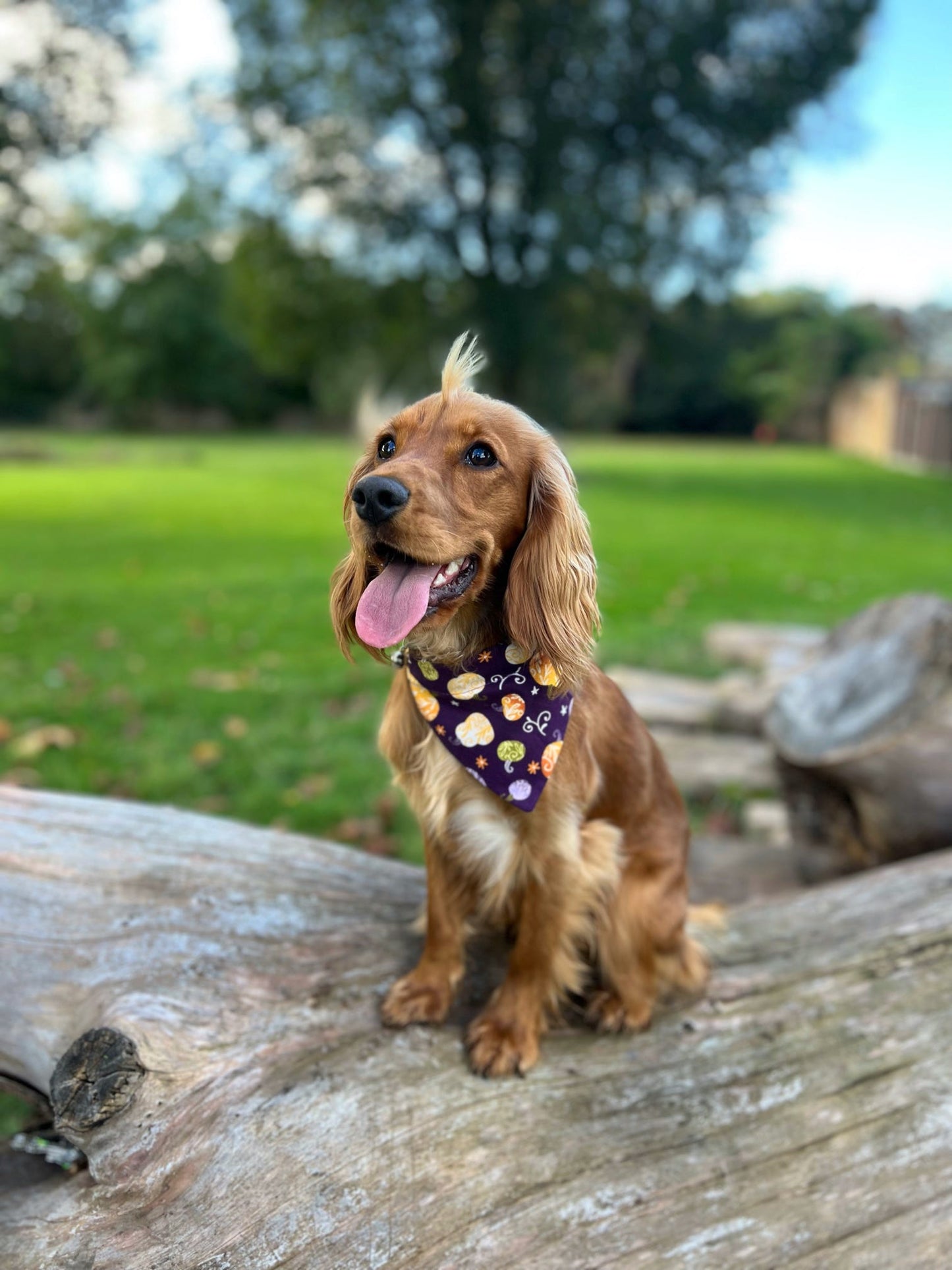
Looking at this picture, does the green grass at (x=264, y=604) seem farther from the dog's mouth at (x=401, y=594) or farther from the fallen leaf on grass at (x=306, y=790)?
the dog's mouth at (x=401, y=594)

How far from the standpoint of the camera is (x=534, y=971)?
2582 millimetres

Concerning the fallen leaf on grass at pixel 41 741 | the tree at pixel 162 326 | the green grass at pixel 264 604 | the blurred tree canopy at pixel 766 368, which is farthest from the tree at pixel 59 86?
the tree at pixel 162 326

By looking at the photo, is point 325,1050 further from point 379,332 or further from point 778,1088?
point 379,332

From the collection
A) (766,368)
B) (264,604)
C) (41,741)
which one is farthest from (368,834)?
(766,368)

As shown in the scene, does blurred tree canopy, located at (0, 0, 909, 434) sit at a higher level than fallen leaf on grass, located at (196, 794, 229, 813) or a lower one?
higher

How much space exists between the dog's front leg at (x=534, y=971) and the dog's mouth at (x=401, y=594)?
0.77m

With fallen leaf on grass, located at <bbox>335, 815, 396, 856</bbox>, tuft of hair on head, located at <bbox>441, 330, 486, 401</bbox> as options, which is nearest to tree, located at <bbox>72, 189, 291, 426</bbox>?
fallen leaf on grass, located at <bbox>335, 815, 396, 856</bbox>

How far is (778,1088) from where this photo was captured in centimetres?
243

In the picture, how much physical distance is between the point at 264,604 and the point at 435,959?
6.81 metres

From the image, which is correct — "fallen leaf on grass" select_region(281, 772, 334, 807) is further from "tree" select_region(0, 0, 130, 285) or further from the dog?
"tree" select_region(0, 0, 130, 285)

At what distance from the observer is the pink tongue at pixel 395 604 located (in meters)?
2.19

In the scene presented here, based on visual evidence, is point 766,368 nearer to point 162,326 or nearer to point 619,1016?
point 162,326

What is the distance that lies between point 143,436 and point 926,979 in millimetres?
47264

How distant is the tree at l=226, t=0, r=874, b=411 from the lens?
21125mm
